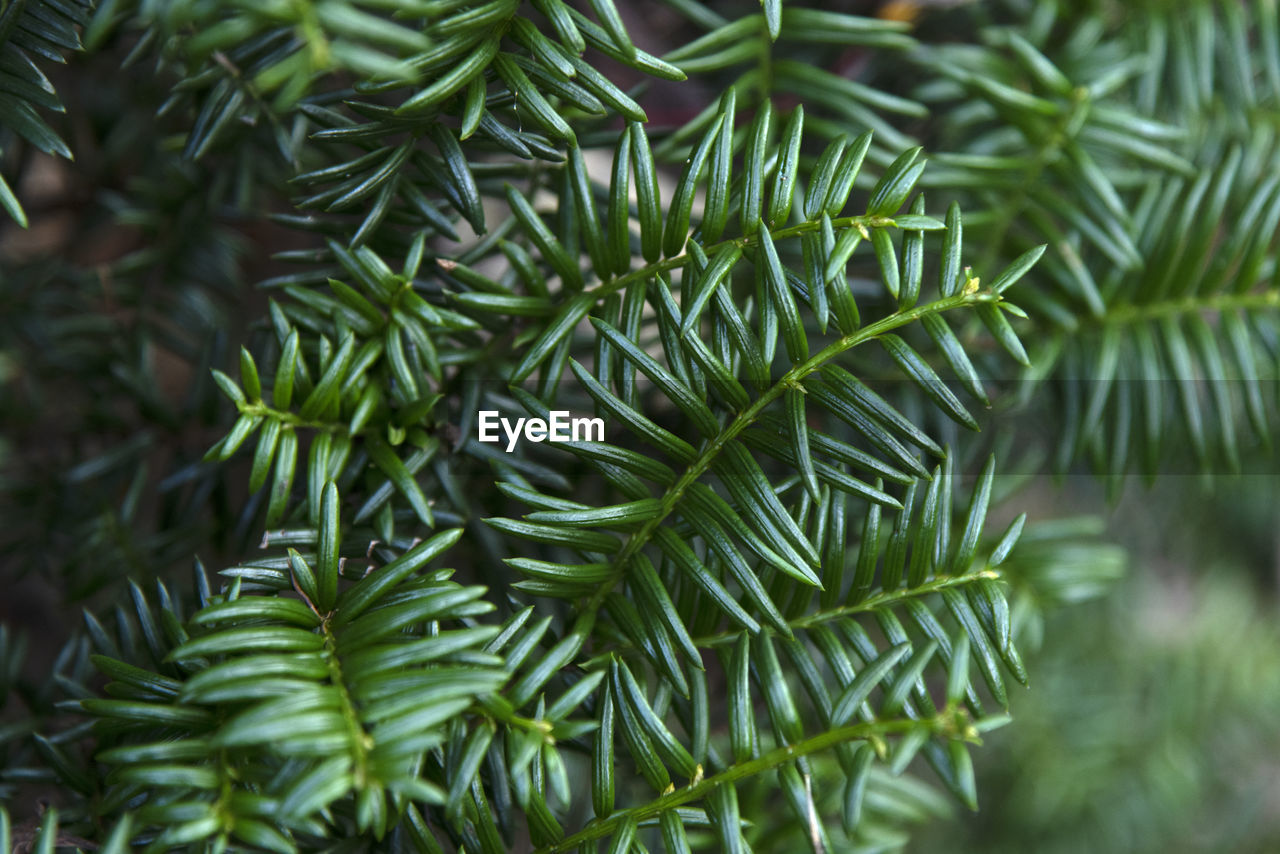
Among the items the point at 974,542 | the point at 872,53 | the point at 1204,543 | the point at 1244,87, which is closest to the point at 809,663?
the point at 974,542

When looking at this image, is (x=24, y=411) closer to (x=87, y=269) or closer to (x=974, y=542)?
(x=87, y=269)

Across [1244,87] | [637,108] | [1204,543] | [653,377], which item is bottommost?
[1204,543]

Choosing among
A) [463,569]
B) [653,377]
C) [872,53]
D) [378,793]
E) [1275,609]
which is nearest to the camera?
[378,793]

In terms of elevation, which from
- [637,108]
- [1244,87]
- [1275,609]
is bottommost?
[1275,609]

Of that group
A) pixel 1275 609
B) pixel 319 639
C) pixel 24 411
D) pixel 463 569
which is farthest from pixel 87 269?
pixel 1275 609

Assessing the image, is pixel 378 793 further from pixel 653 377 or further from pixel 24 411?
pixel 24 411

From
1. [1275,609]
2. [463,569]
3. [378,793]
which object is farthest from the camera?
[1275,609]

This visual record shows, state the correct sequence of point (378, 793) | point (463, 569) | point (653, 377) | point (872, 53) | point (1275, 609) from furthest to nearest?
1. point (1275, 609)
2. point (872, 53)
3. point (463, 569)
4. point (653, 377)
5. point (378, 793)

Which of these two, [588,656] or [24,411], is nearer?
[588,656]

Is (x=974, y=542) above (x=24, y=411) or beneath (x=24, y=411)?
beneath
